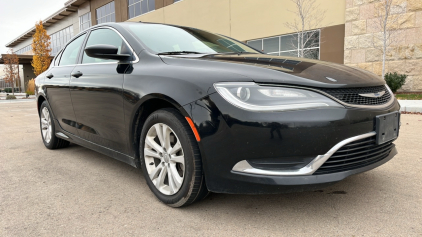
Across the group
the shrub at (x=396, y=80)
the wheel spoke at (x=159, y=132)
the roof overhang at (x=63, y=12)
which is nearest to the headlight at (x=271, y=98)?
the wheel spoke at (x=159, y=132)

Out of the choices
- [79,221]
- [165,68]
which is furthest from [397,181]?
[79,221]

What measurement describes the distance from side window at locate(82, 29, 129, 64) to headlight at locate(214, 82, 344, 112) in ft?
4.44

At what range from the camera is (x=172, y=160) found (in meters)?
2.25

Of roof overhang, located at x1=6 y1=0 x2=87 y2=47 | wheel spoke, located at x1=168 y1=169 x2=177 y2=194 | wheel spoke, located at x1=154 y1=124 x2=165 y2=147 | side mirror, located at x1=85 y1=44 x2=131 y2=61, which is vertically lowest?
wheel spoke, located at x1=168 y1=169 x2=177 y2=194

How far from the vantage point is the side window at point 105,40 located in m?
2.88

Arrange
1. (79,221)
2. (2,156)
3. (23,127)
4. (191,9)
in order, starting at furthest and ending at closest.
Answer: (191,9)
(23,127)
(2,156)
(79,221)

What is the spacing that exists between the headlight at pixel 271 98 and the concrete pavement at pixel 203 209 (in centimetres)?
78

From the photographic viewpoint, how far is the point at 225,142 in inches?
74.2

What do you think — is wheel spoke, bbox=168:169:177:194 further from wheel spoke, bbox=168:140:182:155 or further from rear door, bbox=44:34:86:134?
rear door, bbox=44:34:86:134

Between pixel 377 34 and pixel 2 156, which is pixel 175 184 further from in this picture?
pixel 377 34

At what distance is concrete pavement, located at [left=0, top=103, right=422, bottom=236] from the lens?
1968 mm

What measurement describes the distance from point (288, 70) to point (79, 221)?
176cm

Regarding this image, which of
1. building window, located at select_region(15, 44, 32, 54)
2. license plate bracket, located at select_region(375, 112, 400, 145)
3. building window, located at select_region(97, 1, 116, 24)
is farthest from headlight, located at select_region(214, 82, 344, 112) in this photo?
building window, located at select_region(15, 44, 32, 54)

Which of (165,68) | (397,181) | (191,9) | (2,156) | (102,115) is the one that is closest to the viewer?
(165,68)
